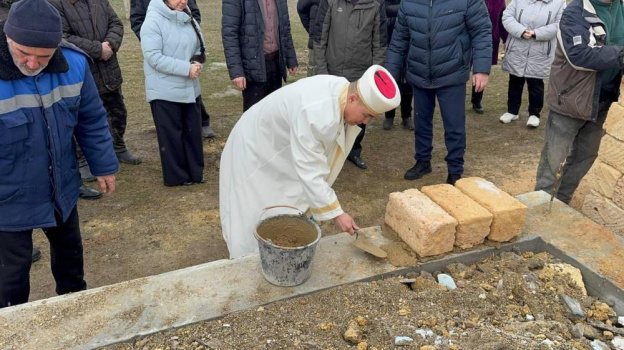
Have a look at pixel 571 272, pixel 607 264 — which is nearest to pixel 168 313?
pixel 571 272

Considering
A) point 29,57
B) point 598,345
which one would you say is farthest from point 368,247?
point 29,57

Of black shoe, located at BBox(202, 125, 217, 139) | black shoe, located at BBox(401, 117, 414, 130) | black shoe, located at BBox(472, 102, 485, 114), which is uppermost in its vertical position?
black shoe, located at BBox(202, 125, 217, 139)

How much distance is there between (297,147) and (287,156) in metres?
0.40

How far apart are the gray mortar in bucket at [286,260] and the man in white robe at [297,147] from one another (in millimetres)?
219

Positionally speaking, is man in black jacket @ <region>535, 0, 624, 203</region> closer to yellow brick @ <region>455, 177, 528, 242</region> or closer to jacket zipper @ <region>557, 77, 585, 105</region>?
jacket zipper @ <region>557, 77, 585, 105</region>

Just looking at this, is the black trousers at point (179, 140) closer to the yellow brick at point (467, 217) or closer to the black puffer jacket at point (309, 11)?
the black puffer jacket at point (309, 11)

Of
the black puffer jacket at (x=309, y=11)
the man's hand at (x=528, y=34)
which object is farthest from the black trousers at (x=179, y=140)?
the man's hand at (x=528, y=34)

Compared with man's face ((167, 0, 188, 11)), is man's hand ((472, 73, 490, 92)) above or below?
below

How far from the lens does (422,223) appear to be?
2930 millimetres

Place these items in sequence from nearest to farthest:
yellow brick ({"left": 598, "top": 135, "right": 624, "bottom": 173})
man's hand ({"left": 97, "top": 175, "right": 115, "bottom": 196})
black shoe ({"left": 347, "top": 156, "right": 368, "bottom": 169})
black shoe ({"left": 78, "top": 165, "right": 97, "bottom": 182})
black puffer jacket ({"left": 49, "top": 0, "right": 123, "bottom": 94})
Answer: man's hand ({"left": 97, "top": 175, "right": 115, "bottom": 196}) → yellow brick ({"left": 598, "top": 135, "right": 624, "bottom": 173}) → black puffer jacket ({"left": 49, "top": 0, "right": 123, "bottom": 94}) → black shoe ({"left": 78, "top": 165, "right": 97, "bottom": 182}) → black shoe ({"left": 347, "top": 156, "right": 368, "bottom": 169})

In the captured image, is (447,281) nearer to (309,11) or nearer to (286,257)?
(286,257)

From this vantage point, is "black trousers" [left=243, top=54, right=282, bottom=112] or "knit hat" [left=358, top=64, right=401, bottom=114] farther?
"black trousers" [left=243, top=54, right=282, bottom=112]

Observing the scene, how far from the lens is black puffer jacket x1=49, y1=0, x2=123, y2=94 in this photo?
4.97 metres

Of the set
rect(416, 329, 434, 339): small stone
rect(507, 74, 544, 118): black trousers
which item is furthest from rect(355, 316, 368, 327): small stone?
rect(507, 74, 544, 118): black trousers
